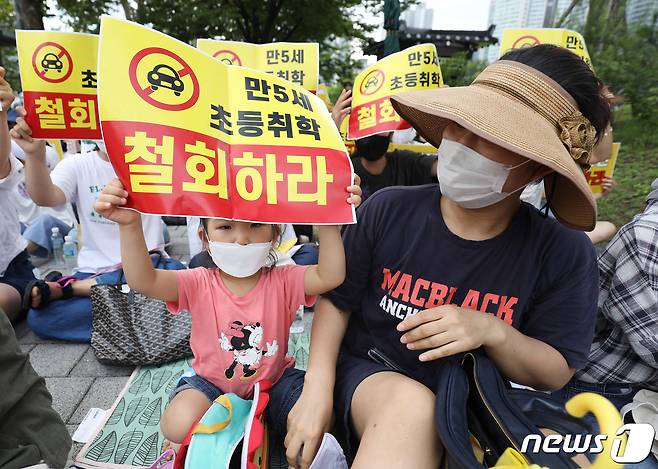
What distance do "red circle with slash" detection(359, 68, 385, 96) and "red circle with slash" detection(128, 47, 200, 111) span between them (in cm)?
203

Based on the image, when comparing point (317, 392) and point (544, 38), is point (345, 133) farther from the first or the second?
point (317, 392)

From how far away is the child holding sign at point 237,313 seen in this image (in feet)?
5.62

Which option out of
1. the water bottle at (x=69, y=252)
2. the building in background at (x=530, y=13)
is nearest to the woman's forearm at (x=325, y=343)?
the water bottle at (x=69, y=252)

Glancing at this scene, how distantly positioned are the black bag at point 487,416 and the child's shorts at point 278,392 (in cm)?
77

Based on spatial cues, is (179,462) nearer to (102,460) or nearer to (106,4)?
(102,460)

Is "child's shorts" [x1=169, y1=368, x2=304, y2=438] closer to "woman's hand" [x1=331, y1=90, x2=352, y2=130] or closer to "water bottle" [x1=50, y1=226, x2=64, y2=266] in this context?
"woman's hand" [x1=331, y1=90, x2=352, y2=130]

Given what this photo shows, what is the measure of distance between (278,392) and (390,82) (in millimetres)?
2317

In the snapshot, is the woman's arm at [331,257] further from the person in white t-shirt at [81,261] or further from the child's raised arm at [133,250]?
the person in white t-shirt at [81,261]

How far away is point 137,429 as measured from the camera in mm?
2219

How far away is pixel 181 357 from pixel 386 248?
6.22 ft

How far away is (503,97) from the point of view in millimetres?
1236

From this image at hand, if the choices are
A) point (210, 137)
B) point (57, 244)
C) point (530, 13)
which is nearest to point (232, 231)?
point (210, 137)

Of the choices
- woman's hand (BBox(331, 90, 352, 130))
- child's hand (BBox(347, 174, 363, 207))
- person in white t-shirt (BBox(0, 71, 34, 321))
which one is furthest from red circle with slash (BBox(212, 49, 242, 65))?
child's hand (BBox(347, 174, 363, 207))

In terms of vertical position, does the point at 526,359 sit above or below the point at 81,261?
above
